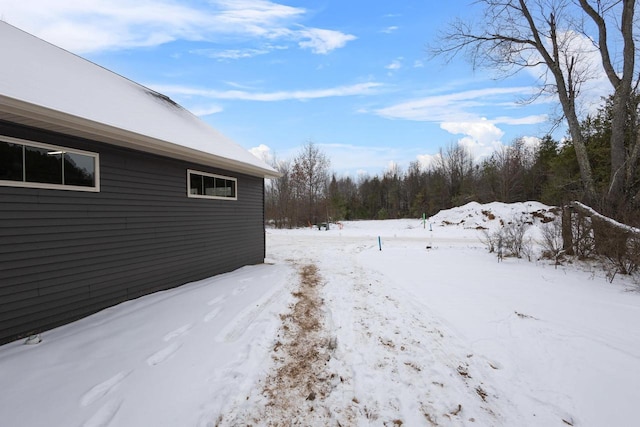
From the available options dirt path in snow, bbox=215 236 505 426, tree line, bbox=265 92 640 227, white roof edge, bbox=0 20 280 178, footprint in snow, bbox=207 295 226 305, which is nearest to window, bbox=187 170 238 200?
white roof edge, bbox=0 20 280 178

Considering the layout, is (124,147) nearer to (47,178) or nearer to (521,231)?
(47,178)

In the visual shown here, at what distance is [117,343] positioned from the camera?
386 centimetres

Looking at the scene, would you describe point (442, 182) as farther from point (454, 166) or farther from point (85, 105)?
point (85, 105)

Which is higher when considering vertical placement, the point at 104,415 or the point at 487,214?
the point at 487,214

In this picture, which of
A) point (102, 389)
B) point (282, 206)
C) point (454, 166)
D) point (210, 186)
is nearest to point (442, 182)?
point (454, 166)

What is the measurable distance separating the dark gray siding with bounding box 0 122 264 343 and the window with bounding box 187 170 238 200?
0.18 meters

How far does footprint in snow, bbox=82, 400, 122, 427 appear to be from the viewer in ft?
8.09

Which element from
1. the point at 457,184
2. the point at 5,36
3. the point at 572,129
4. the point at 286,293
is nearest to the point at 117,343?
the point at 286,293

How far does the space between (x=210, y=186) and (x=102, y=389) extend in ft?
18.1

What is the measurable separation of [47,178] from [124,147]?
140 centimetres

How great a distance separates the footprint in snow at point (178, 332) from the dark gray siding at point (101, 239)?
65.3 inches

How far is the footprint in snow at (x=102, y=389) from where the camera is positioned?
2.76 m

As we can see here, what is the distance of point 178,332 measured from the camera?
4195mm

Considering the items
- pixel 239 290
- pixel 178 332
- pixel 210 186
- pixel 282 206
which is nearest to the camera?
pixel 178 332
